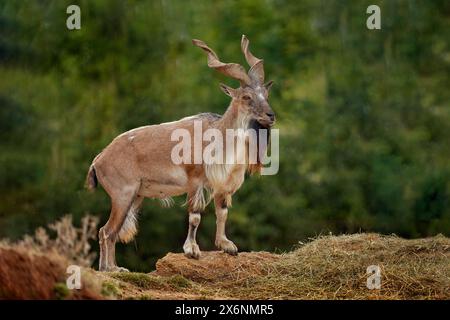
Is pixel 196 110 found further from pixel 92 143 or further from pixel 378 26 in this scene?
pixel 378 26

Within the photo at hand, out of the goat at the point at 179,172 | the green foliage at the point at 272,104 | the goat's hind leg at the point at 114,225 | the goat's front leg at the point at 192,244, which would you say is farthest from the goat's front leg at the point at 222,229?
the green foliage at the point at 272,104

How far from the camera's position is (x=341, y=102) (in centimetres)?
1919

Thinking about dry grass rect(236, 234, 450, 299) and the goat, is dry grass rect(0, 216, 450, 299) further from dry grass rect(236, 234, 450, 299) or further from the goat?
the goat

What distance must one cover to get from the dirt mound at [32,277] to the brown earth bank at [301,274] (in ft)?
0.05

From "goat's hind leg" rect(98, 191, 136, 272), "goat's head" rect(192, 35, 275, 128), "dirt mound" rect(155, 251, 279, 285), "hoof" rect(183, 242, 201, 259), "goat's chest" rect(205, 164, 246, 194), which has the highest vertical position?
"goat's head" rect(192, 35, 275, 128)

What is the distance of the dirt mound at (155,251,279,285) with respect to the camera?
1015 cm

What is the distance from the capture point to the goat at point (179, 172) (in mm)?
10734

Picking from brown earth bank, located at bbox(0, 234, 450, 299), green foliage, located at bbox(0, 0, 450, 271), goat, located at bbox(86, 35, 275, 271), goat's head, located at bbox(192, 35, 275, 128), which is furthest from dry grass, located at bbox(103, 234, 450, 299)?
green foliage, located at bbox(0, 0, 450, 271)

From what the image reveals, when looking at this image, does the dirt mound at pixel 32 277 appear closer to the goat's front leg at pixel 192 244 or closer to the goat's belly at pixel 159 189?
the goat's front leg at pixel 192 244

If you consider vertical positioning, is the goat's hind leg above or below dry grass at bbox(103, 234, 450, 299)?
above

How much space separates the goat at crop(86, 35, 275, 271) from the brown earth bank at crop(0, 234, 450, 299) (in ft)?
1.41
